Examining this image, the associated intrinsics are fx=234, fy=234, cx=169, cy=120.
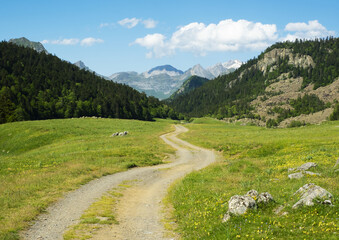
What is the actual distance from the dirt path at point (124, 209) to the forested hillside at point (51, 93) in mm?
107394

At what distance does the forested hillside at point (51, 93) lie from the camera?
139 m

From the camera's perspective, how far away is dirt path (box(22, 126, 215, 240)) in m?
11.8

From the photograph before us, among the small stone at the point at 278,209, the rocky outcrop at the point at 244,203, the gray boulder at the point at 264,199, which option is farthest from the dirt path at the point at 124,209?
the small stone at the point at 278,209

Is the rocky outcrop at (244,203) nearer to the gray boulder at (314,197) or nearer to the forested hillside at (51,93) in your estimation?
the gray boulder at (314,197)

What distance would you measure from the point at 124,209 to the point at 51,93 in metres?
167

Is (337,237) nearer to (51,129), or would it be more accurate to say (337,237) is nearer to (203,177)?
(203,177)

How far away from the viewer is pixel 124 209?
1588 cm

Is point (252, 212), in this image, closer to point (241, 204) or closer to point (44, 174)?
point (241, 204)

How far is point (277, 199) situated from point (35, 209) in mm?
14266

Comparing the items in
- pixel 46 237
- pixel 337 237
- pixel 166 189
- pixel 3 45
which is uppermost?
pixel 3 45

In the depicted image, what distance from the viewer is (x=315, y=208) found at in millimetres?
10352

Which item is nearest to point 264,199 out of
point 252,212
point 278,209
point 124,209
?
point 278,209

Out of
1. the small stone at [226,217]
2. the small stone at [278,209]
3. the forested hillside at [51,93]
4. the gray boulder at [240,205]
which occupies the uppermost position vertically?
the forested hillside at [51,93]

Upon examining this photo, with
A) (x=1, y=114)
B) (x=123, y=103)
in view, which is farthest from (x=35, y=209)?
(x=123, y=103)
